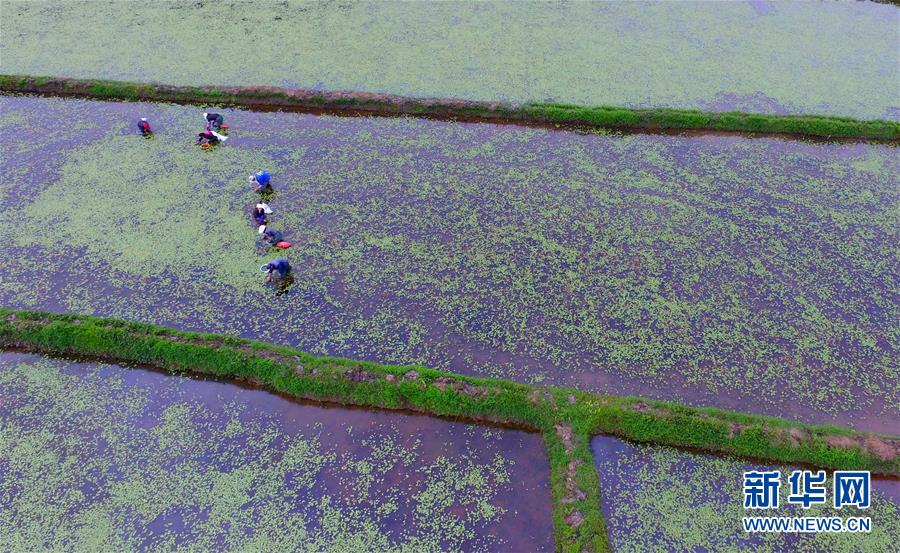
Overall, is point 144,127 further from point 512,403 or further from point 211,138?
point 512,403

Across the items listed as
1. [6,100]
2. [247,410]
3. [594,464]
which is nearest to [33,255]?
[247,410]

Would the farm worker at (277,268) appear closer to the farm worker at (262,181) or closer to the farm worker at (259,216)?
the farm worker at (259,216)

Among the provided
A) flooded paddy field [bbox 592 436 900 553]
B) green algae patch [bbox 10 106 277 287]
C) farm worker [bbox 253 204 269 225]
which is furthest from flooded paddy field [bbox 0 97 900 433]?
flooded paddy field [bbox 592 436 900 553]

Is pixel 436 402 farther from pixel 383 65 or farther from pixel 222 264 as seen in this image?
pixel 383 65

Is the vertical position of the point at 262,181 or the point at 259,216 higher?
the point at 262,181

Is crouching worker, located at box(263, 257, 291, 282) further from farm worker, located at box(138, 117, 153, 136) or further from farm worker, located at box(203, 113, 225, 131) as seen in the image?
farm worker, located at box(138, 117, 153, 136)

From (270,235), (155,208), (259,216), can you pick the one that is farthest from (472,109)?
(155,208)

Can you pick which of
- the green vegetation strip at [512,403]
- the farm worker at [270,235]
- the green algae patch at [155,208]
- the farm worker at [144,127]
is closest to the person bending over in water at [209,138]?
the green algae patch at [155,208]
